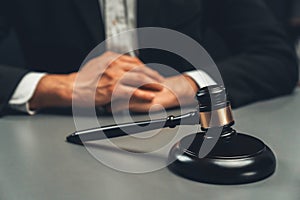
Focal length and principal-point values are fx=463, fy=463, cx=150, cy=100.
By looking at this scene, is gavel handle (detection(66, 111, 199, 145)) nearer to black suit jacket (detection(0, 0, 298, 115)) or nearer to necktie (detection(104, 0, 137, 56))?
black suit jacket (detection(0, 0, 298, 115))

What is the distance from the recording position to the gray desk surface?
A: 601 millimetres

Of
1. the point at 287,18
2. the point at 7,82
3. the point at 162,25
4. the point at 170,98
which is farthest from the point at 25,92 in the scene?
the point at 287,18

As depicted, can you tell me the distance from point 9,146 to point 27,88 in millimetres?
304

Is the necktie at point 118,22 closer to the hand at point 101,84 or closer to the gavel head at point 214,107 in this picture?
the hand at point 101,84

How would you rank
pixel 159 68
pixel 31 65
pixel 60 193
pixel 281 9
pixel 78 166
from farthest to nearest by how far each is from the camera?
pixel 281 9
pixel 31 65
pixel 159 68
pixel 78 166
pixel 60 193

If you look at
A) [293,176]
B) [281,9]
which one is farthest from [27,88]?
[281,9]

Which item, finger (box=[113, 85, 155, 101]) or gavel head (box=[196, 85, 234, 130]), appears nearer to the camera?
gavel head (box=[196, 85, 234, 130])

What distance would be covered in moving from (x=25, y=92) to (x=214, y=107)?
0.58m

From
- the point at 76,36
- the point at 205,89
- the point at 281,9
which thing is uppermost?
the point at 205,89

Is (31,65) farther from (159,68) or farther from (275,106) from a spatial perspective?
(275,106)

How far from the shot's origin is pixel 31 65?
5.04ft

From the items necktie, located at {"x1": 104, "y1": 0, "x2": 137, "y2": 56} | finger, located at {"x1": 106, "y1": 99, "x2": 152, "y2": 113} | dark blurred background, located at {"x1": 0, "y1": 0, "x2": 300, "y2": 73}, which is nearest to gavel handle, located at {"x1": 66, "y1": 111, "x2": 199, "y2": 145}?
finger, located at {"x1": 106, "y1": 99, "x2": 152, "y2": 113}

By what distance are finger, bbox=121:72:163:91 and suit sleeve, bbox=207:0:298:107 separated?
0.62 feet

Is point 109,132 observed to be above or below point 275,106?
above
